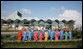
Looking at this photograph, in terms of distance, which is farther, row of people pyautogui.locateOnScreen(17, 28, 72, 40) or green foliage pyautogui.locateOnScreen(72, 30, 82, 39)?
green foliage pyautogui.locateOnScreen(72, 30, 82, 39)

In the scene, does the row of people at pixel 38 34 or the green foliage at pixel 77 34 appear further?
the green foliage at pixel 77 34

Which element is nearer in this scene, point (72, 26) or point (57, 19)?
point (72, 26)

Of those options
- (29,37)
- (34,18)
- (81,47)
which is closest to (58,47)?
(81,47)

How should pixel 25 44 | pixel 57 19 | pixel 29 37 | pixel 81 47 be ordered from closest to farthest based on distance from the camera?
pixel 81 47
pixel 25 44
pixel 29 37
pixel 57 19

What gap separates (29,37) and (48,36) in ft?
5.95

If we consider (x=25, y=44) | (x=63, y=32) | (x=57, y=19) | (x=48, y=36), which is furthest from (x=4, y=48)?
(x=57, y=19)

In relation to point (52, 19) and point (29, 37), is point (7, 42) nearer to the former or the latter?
point (29, 37)

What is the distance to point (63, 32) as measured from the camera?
11.2 meters

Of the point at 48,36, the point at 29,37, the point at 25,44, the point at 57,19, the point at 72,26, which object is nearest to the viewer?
the point at 25,44

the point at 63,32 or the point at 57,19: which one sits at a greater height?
the point at 57,19

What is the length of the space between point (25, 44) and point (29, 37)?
1669 mm

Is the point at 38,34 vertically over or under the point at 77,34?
over

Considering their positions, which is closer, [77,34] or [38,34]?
[38,34]

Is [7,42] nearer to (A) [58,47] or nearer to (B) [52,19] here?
(A) [58,47]
